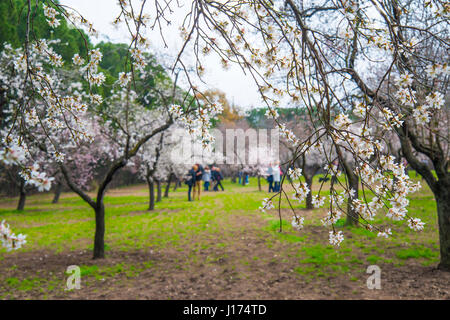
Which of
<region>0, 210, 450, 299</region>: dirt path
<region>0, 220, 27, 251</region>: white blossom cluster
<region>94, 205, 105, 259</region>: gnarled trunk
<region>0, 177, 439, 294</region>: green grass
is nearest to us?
<region>0, 220, 27, 251</region>: white blossom cluster

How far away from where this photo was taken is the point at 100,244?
5941mm

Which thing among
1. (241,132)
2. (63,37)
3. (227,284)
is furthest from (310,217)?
(241,132)

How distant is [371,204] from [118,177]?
25575 mm

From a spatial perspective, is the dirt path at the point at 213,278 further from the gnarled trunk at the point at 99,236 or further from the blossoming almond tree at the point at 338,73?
the blossoming almond tree at the point at 338,73

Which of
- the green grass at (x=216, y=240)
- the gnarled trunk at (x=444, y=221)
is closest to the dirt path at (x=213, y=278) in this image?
the green grass at (x=216, y=240)

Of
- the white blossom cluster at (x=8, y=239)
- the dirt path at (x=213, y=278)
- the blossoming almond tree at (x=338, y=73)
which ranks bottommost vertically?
the dirt path at (x=213, y=278)

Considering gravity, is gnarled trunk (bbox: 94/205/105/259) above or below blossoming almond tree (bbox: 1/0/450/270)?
below

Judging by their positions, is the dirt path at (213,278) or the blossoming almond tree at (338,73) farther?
the dirt path at (213,278)

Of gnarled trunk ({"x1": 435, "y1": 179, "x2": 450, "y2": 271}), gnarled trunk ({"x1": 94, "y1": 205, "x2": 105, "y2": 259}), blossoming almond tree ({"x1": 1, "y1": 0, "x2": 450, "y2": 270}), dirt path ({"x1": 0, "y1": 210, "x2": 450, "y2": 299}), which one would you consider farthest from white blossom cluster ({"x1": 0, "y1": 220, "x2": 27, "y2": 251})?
gnarled trunk ({"x1": 435, "y1": 179, "x2": 450, "y2": 271})

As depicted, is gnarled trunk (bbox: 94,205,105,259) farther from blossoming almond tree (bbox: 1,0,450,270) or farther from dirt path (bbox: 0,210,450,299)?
blossoming almond tree (bbox: 1,0,450,270)

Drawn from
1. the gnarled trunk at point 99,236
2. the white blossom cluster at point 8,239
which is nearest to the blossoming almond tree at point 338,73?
the white blossom cluster at point 8,239

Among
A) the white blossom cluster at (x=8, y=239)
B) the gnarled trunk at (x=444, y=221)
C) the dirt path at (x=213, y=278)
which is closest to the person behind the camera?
the white blossom cluster at (x=8, y=239)

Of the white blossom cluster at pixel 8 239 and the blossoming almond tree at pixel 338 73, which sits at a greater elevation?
the blossoming almond tree at pixel 338 73

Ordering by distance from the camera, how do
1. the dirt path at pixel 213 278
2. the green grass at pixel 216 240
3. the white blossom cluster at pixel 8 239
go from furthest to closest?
the green grass at pixel 216 240 → the dirt path at pixel 213 278 → the white blossom cluster at pixel 8 239
